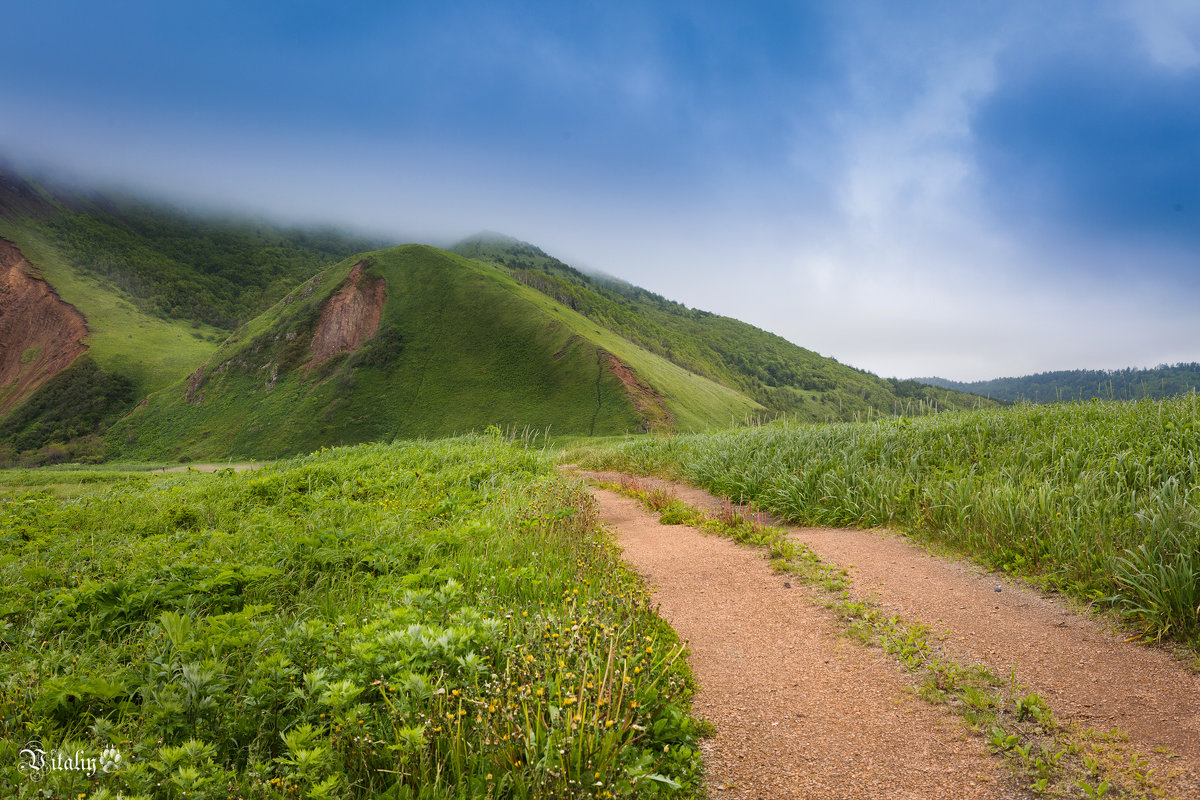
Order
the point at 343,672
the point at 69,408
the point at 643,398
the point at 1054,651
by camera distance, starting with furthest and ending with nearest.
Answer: the point at 69,408 → the point at 643,398 → the point at 1054,651 → the point at 343,672

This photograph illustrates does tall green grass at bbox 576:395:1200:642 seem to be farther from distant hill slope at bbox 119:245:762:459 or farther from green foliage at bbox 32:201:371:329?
green foliage at bbox 32:201:371:329

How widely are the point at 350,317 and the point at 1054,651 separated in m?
97.7

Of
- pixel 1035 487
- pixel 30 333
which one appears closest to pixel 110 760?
pixel 1035 487

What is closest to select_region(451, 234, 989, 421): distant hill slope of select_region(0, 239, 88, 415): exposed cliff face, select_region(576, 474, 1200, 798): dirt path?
select_region(0, 239, 88, 415): exposed cliff face

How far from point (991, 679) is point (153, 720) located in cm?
512

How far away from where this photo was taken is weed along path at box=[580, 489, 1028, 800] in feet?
9.44

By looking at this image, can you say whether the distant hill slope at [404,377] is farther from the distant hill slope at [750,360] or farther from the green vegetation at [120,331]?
the distant hill slope at [750,360]

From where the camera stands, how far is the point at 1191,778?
273cm

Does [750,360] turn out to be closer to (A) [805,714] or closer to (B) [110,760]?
(A) [805,714]

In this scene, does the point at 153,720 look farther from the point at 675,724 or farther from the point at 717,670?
the point at 717,670

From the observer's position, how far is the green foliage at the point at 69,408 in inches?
3196

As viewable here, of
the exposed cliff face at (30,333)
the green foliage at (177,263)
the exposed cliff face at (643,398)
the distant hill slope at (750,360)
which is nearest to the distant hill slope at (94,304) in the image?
the exposed cliff face at (30,333)

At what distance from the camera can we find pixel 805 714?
11.5 ft

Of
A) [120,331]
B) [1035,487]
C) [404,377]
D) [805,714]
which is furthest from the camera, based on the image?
[120,331]
